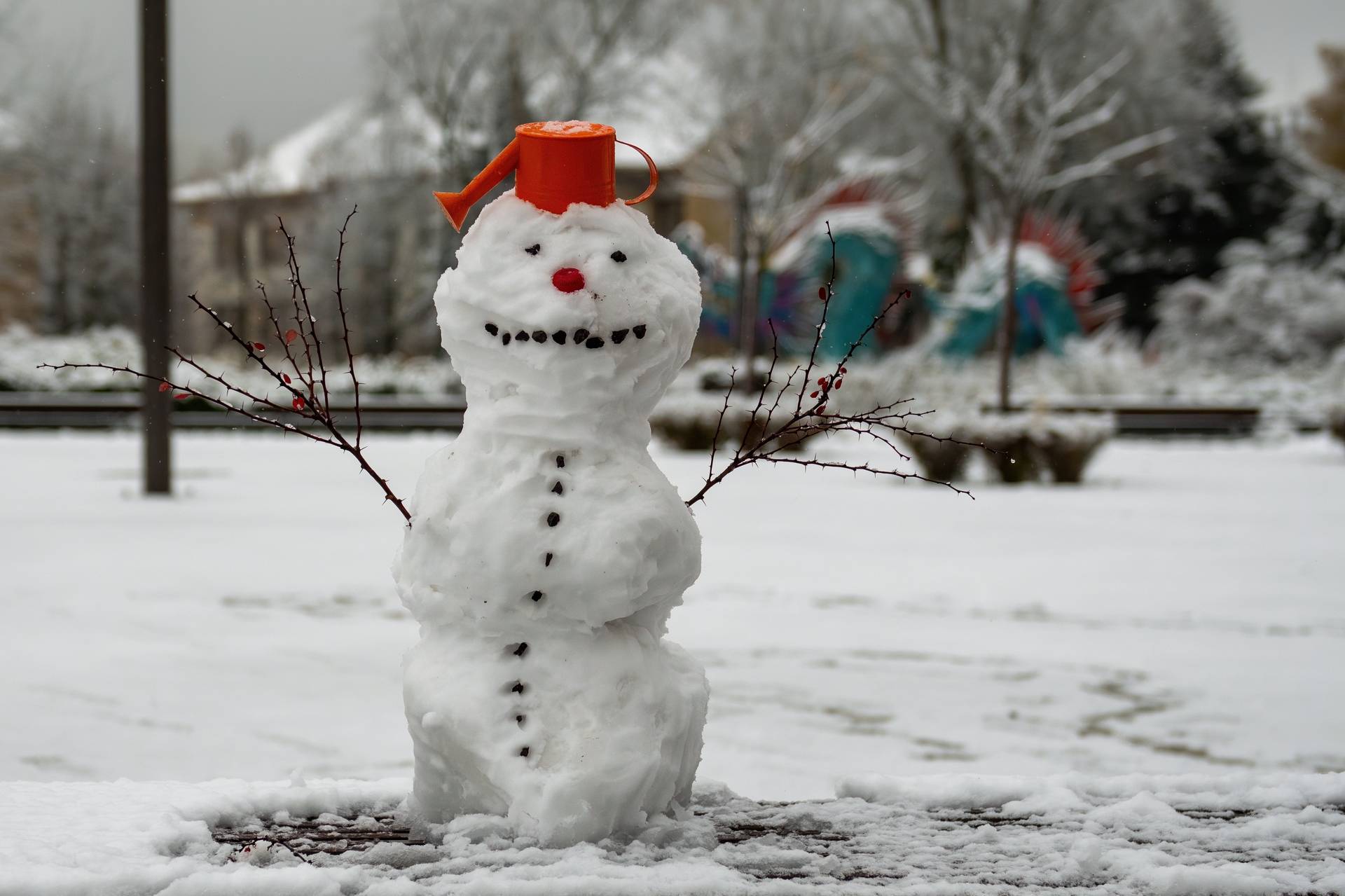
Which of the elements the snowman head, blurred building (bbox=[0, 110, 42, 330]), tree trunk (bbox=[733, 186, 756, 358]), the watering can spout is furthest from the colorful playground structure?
the snowman head

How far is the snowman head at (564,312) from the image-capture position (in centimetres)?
306

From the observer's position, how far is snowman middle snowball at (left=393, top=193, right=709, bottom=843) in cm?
299

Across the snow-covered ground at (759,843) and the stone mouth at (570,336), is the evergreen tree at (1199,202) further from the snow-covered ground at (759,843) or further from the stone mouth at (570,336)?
the stone mouth at (570,336)

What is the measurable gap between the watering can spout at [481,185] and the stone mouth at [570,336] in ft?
0.97

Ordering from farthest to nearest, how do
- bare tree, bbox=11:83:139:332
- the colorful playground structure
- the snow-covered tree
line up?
bare tree, bbox=11:83:139:332 < the snow-covered tree < the colorful playground structure

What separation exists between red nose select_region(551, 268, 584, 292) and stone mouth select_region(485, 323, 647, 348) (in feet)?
0.31

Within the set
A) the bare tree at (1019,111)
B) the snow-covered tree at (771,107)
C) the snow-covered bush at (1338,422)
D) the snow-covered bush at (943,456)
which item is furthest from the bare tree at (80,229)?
the snow-covered bush at (1338,422)

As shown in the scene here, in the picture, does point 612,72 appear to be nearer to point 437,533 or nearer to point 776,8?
point 776,8

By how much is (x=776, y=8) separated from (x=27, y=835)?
29.9 meters

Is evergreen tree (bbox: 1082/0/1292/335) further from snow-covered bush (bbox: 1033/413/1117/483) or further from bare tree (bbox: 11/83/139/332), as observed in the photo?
bare tree (bbox: 11/83/139/332)

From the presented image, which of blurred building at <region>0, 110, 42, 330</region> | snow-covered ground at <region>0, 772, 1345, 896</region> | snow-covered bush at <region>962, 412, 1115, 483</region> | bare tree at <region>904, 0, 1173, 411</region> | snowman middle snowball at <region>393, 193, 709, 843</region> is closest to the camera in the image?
snow-covered ground at <region>0, 772, 1345, 896</region>

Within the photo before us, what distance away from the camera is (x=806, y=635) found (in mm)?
7238

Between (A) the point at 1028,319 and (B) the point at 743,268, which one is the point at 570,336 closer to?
(B) the point at 743,268

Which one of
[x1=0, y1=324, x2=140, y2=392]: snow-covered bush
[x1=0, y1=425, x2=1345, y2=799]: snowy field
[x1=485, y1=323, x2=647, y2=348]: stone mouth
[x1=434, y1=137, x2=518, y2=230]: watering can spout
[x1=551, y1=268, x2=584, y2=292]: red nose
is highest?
[x1=434, y1=137, x2=518, y2=230]: watering can spout
